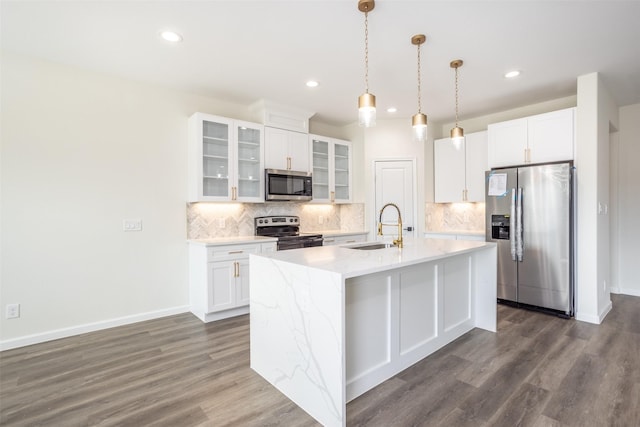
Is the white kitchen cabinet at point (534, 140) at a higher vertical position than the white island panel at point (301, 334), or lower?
higher

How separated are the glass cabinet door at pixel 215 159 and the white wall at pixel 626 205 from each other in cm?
535

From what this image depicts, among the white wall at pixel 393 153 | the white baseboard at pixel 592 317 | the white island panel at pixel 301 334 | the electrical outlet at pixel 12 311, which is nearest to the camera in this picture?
the white island panel at pixel 301 334

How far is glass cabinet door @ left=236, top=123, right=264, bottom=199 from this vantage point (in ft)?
13.5

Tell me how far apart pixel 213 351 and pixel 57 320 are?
1680 millimetres

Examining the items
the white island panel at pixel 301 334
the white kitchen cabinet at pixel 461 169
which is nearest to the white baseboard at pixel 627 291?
the white kitchen cabinet at pixel 461 169

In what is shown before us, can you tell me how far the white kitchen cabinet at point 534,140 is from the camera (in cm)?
370

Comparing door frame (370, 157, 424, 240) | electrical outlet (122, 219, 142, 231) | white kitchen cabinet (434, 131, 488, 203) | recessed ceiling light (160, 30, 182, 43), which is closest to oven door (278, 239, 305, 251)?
door frame (370, 157, 424, 240)

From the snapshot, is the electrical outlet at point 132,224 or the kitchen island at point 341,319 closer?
the kitchen island at point 341,319

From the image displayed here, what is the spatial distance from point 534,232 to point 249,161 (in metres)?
3.60

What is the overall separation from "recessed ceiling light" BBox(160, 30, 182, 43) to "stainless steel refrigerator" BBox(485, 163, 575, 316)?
384 cm

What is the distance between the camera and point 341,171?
530 cm

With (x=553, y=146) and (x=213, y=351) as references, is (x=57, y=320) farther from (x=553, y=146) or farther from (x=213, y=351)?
(x=553, y=146)

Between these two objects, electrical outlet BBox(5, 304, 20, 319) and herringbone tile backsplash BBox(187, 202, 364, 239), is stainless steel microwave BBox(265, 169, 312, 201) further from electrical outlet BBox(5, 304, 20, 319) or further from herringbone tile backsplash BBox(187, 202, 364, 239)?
electrical outlet BBox(5, 304, 20, 319)

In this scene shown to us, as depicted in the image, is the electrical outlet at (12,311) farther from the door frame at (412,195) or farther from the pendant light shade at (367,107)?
the door frame at (412,195)
